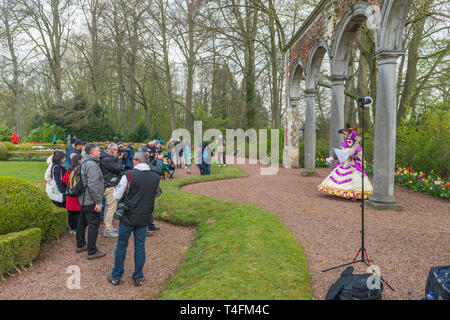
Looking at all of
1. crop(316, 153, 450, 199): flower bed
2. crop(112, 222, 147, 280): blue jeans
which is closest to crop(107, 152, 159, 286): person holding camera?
crop(112, 222, 147, 280): blue jeans

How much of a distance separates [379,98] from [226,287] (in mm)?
6065

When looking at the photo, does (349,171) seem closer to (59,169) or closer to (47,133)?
(59,169)

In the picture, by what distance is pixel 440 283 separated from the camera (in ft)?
8.98

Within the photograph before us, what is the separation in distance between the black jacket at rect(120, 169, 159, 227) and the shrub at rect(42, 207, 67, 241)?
2.31 meters

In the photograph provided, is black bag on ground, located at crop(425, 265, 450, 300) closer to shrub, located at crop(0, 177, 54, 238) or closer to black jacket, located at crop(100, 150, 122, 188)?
black jacket, located at crop(100, 150, 122, 188)

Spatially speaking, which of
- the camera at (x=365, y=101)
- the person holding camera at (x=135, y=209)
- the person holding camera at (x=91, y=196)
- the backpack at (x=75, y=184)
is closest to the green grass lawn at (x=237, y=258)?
the person holding camera at (x=135, y=209)

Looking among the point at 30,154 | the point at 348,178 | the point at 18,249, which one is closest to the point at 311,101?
the point at 348,178

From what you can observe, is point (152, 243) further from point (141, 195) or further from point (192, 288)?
point (192, 288)

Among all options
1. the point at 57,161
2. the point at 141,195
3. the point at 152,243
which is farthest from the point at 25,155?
the point at 141,195

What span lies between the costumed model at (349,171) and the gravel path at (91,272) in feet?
15.0

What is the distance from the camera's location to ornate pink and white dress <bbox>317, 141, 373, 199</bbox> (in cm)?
788

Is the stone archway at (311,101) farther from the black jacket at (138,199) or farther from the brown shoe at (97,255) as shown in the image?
the black jacket at (138,199)
